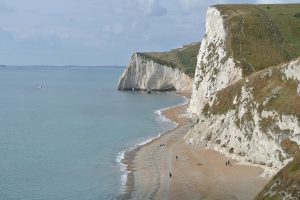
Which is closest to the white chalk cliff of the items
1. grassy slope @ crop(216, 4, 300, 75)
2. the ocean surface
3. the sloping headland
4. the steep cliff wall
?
the steep cliff wall

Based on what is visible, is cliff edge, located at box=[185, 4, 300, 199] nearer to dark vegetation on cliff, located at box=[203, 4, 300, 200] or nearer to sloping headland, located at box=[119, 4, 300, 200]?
dark vegetation on cliff, located at box=[203, 4, 300, 200]

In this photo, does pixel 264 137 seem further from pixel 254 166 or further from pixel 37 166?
pixel 37 166

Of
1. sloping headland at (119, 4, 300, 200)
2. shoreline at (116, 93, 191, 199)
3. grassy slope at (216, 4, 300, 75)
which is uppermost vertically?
grassy slope at (216, 4, 300, 75)

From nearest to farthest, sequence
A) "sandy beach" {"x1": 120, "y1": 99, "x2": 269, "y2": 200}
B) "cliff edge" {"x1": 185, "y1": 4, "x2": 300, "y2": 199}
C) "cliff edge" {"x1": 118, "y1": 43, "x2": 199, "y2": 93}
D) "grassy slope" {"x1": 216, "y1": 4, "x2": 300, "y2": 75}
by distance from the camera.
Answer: "sandy beach" {"x1": 120, "y1": 99, "x2": 269, "y2": 200}, "cliff edge" {"x1": 185, "y1": 4, "x2": 300, "y2": 199}, "grassy slope" {"x1": 216, "y1": 4, "x2": 300, "y2": 75}, "cliff edge" {"x1": 118, "y1": 43, "x2": 199, "y2": 93}

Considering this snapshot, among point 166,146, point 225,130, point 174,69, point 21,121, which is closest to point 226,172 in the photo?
point 225,130

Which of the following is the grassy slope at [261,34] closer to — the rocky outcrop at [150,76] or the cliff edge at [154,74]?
the cliff edge at [154,74]

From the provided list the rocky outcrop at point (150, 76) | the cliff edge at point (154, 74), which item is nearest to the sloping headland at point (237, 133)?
the cliff edge at point (154, 74)
